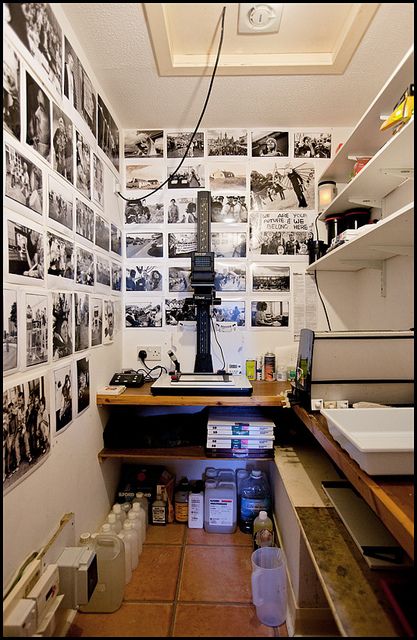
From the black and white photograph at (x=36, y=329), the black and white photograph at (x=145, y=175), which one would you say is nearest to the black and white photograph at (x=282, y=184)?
the black and white photograph at (x=145, y=175)

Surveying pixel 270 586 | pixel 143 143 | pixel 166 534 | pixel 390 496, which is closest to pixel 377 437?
pixel 390 496

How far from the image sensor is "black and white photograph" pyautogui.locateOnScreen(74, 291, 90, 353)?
125cm

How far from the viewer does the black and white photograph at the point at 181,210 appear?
1959 mm

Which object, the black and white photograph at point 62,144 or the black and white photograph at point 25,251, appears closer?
the black and white photograph at point 25,251

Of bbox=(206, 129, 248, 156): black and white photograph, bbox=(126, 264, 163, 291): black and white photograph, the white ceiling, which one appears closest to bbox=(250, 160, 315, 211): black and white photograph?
bbox=(206, 129, 248, 156): black and white photograph

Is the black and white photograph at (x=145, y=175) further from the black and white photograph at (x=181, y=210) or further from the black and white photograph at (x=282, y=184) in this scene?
the black and white photograph at (x=282, y=184)

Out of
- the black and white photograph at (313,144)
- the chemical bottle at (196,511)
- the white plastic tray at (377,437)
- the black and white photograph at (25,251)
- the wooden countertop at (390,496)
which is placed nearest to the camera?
the wooden countertop at (390,496)

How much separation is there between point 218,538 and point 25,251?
1.63 metres

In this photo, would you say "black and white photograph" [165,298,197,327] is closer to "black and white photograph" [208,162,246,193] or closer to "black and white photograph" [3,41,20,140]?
"black and white photograph" [208,162,246,193]

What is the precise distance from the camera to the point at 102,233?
157cm

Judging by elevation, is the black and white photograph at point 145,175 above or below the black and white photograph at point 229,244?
above

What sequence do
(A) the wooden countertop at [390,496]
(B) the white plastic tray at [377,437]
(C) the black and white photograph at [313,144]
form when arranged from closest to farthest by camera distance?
(A) the wooden countertop at [390,496]
(B) the white plastic tray at [377,437]
(C) the black and white photograph at [313,144]

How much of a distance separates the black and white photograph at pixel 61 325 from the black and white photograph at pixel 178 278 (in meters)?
0.83

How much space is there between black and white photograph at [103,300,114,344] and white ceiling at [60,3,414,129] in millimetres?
1058
